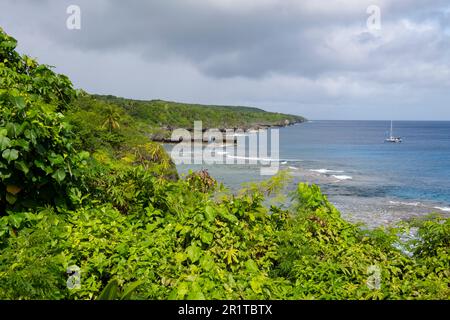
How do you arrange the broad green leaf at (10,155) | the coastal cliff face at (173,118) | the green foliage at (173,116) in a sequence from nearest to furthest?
the broad green leaf at (10,155), the coastal cliff face at (173,118), the green foliage at (173,116)

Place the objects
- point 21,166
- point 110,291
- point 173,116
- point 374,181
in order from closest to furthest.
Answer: point 110,291 < point 21,166 < point 374,181 < point 173,116

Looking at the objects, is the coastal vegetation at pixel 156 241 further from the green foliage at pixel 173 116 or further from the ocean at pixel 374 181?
the green foliage at pixel 173 116

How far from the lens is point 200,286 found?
3734 mm

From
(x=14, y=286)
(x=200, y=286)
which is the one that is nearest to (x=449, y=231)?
(x=200, y=286)

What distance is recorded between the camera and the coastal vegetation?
12.5ft

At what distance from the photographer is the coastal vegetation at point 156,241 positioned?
3.82 m

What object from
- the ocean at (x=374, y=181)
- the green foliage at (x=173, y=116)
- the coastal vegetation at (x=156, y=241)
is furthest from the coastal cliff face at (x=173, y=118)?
the coastal vegetation at (x=156, y=241)

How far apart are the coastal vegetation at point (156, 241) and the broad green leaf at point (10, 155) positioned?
11mm

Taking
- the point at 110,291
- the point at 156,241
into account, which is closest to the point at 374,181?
the point at 156,241

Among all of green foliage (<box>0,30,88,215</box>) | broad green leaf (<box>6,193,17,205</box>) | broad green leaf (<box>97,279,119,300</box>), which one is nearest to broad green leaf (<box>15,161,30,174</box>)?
green foliage (<box>0,30,88,215</box>)

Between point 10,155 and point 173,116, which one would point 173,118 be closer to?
point 173,116

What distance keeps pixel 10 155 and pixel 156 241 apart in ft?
6.11

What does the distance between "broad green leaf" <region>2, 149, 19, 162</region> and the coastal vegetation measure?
11 millimetres

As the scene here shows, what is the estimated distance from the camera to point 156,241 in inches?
178
